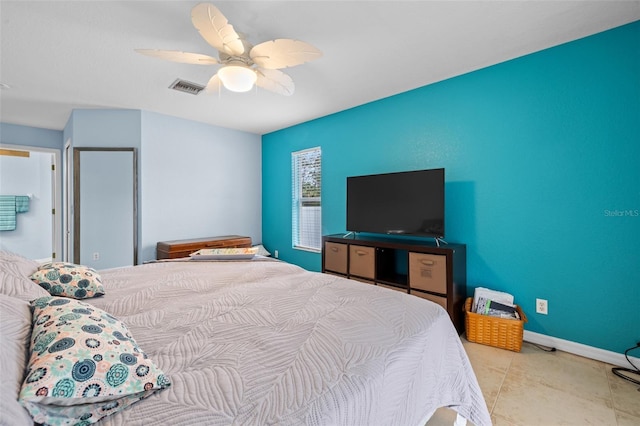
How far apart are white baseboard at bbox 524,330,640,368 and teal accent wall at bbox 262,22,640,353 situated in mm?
46

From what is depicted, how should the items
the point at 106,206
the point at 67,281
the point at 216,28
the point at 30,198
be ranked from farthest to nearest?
the point at 30,198, the point at 106,206, the point at 216,28, the point at 67,281

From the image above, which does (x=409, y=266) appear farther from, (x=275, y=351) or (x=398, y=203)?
(x=275, y=351)

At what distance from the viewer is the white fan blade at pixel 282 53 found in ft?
5.71

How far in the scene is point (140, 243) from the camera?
153 inches

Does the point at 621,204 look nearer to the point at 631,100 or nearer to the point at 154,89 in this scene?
the point at 631,100

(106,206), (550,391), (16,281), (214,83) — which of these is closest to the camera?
(16,281)

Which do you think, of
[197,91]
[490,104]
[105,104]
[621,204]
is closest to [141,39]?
[197,91]

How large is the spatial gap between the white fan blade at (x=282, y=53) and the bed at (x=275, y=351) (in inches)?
57.7

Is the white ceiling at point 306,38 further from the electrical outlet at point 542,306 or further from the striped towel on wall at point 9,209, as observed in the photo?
the striped towel on wall at point 9,209

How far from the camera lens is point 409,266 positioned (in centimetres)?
280

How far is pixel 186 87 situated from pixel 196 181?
164 cm

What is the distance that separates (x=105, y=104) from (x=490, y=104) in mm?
4476

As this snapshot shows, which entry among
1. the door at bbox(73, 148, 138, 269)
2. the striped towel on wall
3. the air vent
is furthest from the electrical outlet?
the striped towel on wall

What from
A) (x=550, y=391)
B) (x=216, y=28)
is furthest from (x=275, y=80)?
(x=550, y=391)
